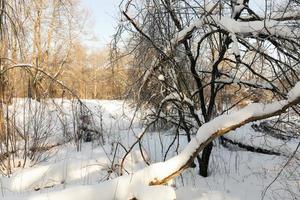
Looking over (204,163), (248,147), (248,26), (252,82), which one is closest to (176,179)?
(204,163)

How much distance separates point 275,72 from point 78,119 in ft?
20.4

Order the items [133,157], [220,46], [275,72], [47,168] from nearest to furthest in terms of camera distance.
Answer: [275,72], [220,46], [47,168], [133,157]

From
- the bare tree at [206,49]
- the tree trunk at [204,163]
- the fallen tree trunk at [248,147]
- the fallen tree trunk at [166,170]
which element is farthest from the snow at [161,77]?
the fallen tree trunk at [248,147]

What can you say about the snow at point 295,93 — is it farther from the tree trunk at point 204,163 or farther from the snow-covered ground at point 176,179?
the tree trunk at point 204,163

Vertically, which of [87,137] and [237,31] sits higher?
[237,31]

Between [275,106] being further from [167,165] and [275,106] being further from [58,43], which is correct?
[58,43]

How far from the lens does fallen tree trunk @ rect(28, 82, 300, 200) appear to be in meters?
4.21

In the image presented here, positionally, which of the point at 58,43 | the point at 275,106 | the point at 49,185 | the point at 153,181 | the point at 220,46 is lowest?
the point at 49,185

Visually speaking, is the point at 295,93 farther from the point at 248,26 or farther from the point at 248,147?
the point at 248,147

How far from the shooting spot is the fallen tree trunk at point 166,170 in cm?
421

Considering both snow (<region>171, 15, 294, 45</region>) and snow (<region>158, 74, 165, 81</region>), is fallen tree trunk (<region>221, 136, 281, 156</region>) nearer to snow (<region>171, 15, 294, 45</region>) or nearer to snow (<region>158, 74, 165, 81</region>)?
snow (<region>158, 74, 165, 81</region>)

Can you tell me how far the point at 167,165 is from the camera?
4.41m

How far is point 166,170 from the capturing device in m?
4.39

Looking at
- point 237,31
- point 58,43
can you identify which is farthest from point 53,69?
point 237,31
